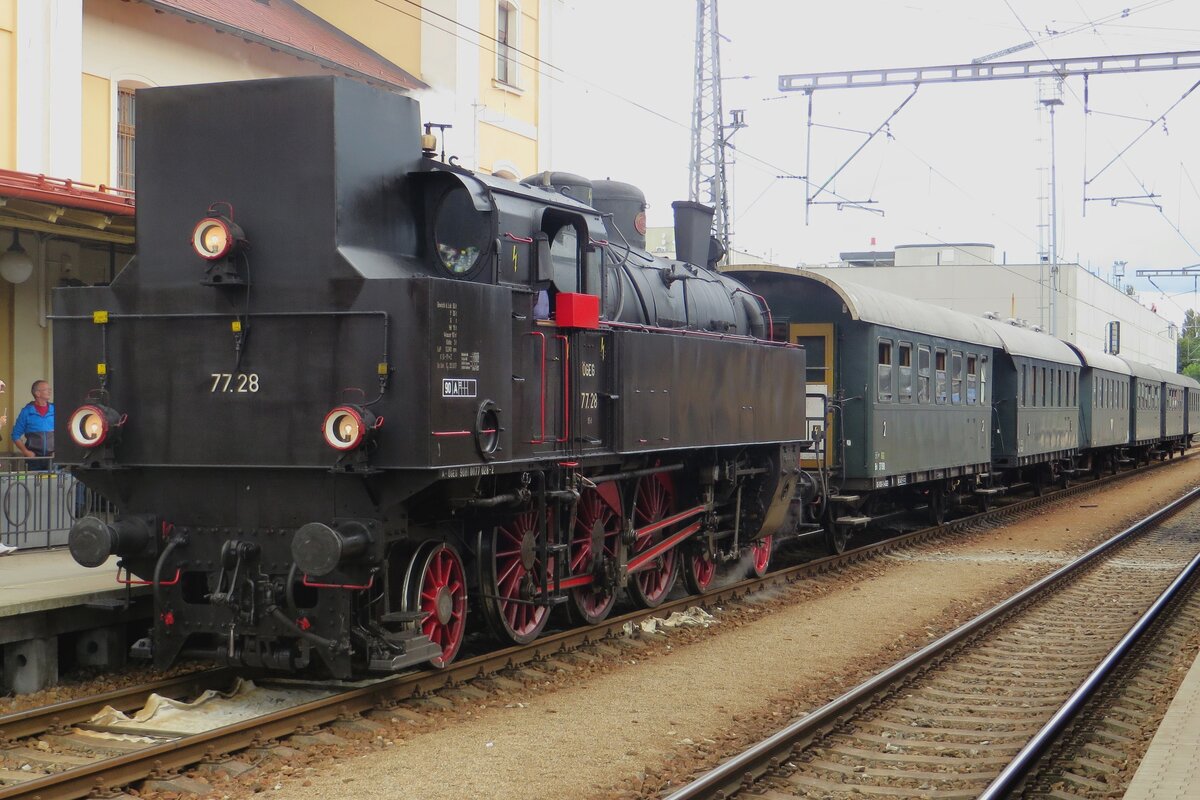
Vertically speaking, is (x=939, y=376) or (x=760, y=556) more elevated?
(x=939, y=376)

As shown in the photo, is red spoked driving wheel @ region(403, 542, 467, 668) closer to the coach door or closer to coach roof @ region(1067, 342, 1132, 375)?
the coach door

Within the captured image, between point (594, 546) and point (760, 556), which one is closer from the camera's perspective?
point (594, 546)

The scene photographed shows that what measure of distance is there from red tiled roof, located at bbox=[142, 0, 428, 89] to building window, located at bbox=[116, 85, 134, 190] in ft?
4.27

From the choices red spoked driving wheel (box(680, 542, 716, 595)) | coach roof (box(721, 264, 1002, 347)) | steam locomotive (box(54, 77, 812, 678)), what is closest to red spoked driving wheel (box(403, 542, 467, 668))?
steam locomotive (box(54, 77, 812, 678))

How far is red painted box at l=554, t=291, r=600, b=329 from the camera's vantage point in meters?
8.42

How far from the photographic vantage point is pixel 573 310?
27.6ft

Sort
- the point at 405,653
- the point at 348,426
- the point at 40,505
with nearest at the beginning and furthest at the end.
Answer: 1. the point at 348,426
2. the point at 405,653
3. the point at 40,505

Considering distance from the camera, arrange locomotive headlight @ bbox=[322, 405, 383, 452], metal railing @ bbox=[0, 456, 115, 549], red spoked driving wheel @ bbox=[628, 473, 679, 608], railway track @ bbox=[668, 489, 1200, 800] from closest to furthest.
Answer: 1. railway track @ bbox=[668, 489, 1200, 800]
2. locomotive headlight @ bbox=[322, 405, 383, 452]
3. red spoked driving wheel @ bbox=[628, 473, 679, 608]
4. metal railing @ bbox=[0, 456, 115, 549]

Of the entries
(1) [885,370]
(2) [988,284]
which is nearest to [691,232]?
(1) [885,370]

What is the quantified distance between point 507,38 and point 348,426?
1863 centimetres

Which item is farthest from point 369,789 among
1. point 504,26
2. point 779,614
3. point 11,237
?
point 504,26

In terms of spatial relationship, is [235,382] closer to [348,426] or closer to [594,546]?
[348,426]

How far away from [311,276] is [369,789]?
115 inches

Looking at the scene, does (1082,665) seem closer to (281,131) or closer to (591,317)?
(591,317)
